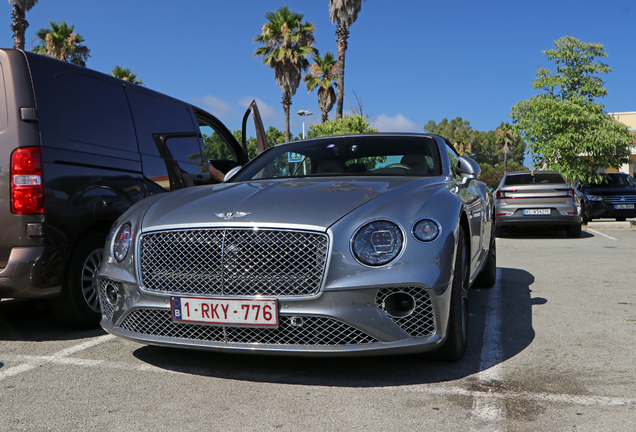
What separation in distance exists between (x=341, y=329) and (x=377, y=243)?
0.45 m

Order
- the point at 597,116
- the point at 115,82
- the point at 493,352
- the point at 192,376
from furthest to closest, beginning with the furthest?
the point at 597,116 → the point at 115,82 → the point at 493,352 → the point at 192,376

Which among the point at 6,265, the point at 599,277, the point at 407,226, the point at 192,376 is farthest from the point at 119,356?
the point at 599,277

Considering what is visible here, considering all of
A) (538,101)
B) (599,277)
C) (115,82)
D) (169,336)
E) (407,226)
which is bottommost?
(599,277)

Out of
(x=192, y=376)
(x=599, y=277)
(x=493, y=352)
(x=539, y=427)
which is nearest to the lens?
(x=539, y=427)

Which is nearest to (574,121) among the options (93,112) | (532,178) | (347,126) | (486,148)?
(532,178)

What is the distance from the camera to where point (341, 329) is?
285 cm

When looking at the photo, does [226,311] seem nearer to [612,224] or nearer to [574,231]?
[574,231]

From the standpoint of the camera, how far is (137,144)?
4.89 metres

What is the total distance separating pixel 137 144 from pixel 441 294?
3.04 m

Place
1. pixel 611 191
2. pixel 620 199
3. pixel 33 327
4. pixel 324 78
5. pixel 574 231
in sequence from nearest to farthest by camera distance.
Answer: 1. pixel 33 327
2. pixel 574 231
3. pixel 620 199
4. pixel 611 191
5. pixel 324 78

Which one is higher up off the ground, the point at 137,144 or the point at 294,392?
the point at 137,144

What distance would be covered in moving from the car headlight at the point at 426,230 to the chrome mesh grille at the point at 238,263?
0.47 m

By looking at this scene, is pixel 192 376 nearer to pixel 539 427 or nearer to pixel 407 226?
pixel 407 226

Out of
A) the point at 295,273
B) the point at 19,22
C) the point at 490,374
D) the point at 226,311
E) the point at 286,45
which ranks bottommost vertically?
the point at 490,374
